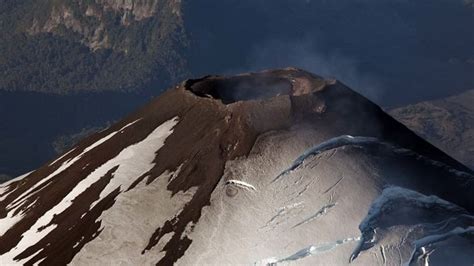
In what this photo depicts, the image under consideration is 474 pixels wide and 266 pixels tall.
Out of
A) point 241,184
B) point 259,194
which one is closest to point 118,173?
point 241,184

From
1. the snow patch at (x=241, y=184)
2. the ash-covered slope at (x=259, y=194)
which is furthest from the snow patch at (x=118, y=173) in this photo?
the snow patch at (x=241, y=184)

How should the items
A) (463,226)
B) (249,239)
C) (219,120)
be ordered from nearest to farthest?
(249,239), (463,226), (219,120)

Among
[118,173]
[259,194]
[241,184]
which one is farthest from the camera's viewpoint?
[118,173]

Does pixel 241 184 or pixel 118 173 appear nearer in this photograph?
pixel 241 184

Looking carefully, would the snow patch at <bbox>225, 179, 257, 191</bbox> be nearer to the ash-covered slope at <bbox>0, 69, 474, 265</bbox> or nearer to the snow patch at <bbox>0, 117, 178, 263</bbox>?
the ash-covered slope at <bbox>0, 69, 474, 265</bbox>

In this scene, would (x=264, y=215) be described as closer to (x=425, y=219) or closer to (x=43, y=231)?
(x=425, y=219)

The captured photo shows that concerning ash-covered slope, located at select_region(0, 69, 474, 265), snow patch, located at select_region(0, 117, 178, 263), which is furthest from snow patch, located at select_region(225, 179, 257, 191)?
snow patch, located at select_region(0, 117, 178, 263)

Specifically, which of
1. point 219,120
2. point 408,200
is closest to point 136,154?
point 219,120

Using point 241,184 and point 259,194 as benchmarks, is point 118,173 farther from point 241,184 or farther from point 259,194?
point 259,194
